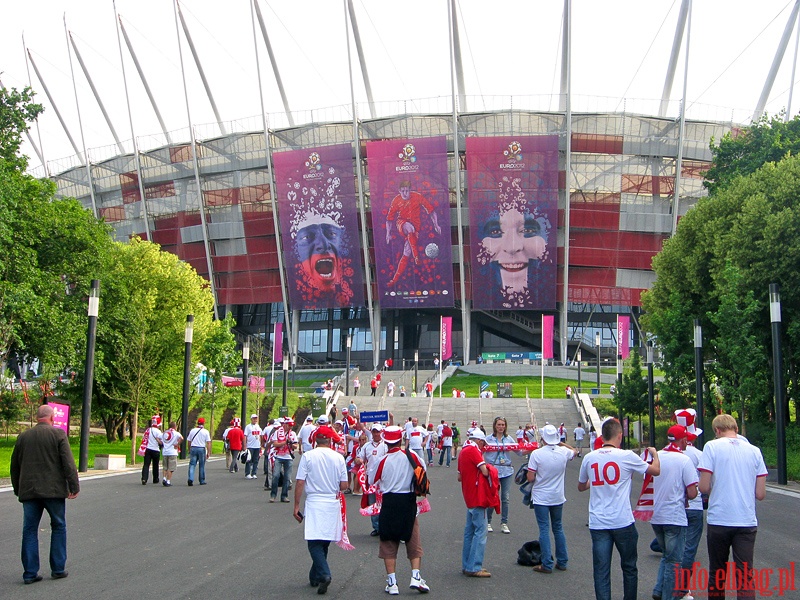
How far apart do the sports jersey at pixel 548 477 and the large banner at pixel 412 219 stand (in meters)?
58.4

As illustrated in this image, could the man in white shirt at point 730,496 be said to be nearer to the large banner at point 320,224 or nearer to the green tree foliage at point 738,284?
the green tree foliage at point 738,284

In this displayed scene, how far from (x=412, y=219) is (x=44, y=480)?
60.6 metres

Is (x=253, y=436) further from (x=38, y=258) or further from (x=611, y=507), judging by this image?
(x=611, y=507)

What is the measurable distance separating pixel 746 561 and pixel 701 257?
31879mm

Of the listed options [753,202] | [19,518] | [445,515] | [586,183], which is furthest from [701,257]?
[586,183]

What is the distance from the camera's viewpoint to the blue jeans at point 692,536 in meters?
8.50

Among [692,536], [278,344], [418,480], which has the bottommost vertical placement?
[692,536]

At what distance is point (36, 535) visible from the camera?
902cm

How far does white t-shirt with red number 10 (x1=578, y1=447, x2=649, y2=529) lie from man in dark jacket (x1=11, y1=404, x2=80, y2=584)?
17.3 ft

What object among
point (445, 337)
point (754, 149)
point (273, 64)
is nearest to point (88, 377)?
point (754, 149)

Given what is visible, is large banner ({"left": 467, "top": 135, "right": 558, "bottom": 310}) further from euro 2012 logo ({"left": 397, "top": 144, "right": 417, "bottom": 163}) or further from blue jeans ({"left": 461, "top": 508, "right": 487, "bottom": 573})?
blue jeans ({"left": 461, "top": 508, "right": 487, "bottom": 573})

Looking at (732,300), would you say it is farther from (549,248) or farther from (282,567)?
(549,248)

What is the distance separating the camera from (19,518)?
1407cm

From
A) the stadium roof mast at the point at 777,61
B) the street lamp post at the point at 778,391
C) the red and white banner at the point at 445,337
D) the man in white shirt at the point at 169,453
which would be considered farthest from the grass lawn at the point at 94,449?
the stadium roof mast at the point at 777,61
